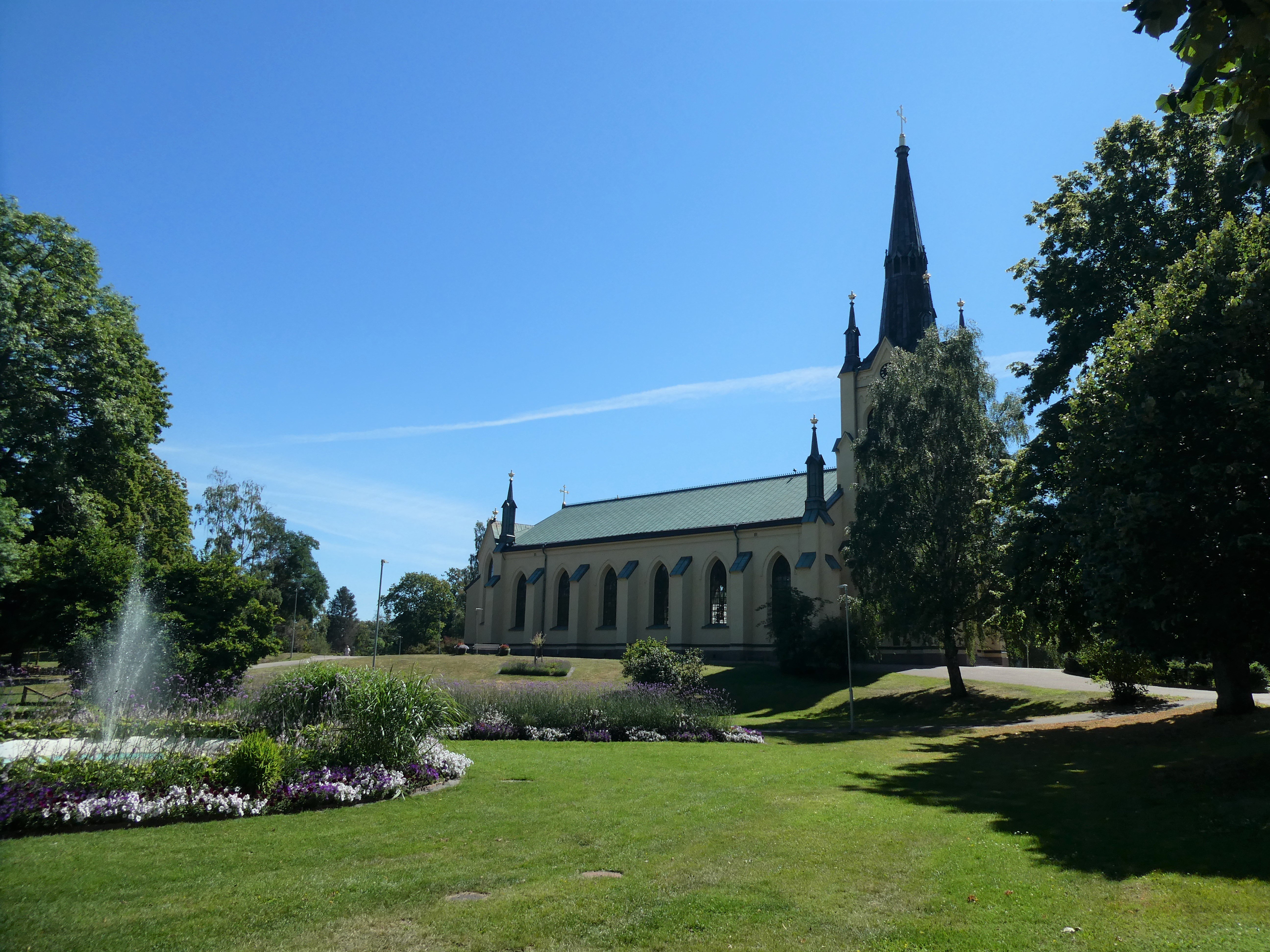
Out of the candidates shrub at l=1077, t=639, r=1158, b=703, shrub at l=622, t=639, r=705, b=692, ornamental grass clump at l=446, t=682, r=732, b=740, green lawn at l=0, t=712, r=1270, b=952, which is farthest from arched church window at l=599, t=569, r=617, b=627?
green lawn at l=0, t=712, r=1270, b=952

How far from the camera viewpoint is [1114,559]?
1438 centimetres

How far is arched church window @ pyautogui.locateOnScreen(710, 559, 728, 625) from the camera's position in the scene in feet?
161

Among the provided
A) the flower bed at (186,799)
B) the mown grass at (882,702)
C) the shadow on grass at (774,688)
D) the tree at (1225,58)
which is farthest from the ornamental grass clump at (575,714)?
the tree at (1225,58)

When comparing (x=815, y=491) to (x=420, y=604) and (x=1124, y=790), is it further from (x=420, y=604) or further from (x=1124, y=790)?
(x=420, y=604)

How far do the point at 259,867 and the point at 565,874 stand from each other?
10.2ft

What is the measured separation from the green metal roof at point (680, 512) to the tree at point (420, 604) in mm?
31045

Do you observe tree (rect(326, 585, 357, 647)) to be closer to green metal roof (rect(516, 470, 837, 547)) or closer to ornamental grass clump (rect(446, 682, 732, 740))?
green metal roof (rect(516, 470, 837, 547))

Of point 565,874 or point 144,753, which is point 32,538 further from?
point 565,874

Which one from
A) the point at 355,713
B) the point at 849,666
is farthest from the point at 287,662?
the point at 355,713

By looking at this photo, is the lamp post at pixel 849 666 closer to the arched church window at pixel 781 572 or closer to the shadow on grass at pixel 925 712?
the shadow on grass at pixel 925 712

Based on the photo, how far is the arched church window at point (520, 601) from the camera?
198 feet

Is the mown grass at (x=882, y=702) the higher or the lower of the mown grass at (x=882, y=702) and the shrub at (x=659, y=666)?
the lower

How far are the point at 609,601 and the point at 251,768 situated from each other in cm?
4478

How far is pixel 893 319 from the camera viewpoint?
158ft
